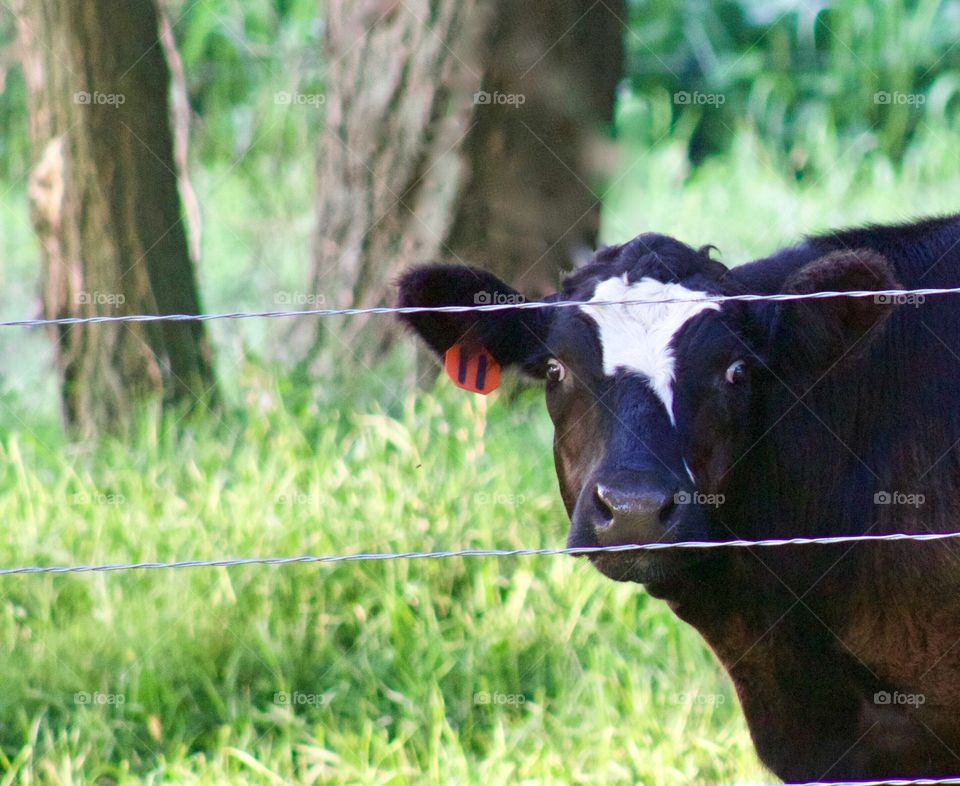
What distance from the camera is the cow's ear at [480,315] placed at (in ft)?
11.6

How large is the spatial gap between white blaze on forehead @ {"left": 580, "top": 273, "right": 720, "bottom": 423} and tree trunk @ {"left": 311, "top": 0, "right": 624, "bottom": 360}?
2.67 m

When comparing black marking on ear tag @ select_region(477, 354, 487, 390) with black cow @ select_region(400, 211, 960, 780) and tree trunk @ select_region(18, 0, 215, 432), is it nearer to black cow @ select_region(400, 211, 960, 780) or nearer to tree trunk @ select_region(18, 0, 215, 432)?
black cow @ select_region(400, 211, 960, 780)

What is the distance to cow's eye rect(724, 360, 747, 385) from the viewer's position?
3213 mm

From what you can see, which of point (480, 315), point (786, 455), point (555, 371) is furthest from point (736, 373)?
point (480, 315)

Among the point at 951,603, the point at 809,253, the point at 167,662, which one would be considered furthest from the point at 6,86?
the point at 951,603

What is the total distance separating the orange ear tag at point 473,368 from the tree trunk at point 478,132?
7.56 feet

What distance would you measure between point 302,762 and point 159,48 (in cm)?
348

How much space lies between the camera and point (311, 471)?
5.16m

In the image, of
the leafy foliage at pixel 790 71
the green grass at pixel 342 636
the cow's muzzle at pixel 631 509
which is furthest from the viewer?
the leafy foliage at pixel 790 71

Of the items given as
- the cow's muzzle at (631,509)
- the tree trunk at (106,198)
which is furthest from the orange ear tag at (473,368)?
the tree trunk at (106,198)

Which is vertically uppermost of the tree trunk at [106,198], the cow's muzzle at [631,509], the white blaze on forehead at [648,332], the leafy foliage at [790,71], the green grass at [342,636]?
the leafy foliage at [790,71]

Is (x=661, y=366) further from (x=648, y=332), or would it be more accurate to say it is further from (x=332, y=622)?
(x=332, y=622)

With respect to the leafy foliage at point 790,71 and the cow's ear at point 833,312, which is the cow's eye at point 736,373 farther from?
the leafy foliage at point 790,71

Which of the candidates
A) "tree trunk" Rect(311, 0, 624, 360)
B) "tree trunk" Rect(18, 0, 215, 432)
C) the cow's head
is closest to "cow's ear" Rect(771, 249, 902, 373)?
the cow's head
